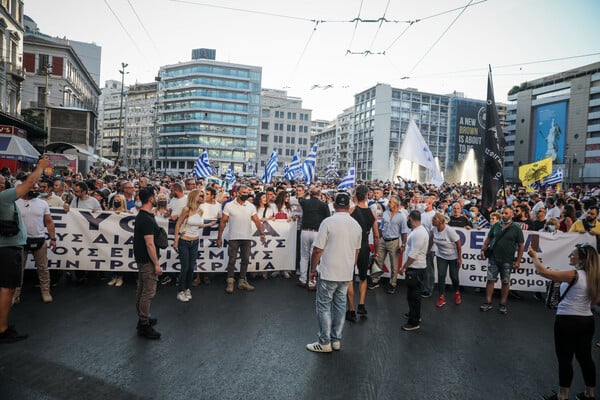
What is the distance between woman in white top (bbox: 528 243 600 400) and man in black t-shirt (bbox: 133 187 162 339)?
4.45 meters

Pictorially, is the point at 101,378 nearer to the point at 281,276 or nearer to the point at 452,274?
the point at 281,276

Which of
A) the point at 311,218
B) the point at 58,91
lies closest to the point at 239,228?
the point at 311,218

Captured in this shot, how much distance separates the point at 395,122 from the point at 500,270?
3872 inches

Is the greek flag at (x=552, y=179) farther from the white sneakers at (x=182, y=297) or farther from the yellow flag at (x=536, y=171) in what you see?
the white sneakers at (x=182, y=297)

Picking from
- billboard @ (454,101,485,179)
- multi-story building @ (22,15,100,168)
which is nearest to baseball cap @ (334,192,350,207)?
multi-story building @ (22,15,100,168)

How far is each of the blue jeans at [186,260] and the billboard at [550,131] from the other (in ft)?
303

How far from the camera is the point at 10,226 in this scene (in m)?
4.88

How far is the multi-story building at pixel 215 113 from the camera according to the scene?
9250 cm

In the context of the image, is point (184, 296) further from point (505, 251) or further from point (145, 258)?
point (505, 251)

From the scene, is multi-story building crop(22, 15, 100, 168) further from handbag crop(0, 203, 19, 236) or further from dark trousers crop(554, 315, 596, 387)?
dark trousers crop(554, 315, 596, 387)

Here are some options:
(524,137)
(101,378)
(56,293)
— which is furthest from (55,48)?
(524,137)

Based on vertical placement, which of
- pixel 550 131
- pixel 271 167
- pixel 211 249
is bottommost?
pixel 211 249

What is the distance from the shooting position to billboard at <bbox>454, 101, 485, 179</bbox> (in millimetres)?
100875

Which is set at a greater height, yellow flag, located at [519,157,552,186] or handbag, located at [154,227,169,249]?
yellow flag, located at [519,157,552,186]
